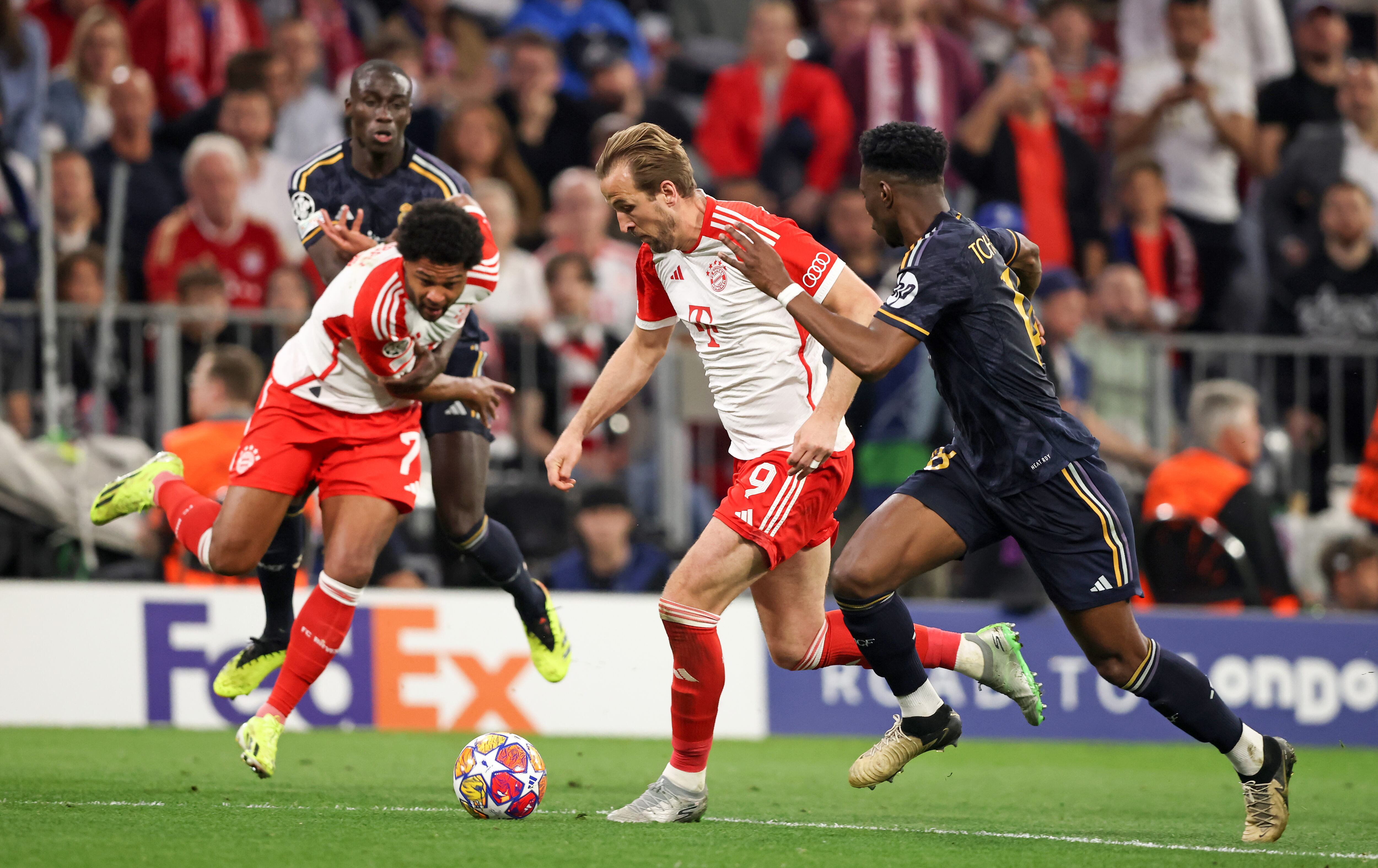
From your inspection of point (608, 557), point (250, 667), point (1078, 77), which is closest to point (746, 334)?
→ point (250, 667)

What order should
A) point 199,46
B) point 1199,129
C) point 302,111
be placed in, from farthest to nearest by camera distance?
point 1199,129, point 199,46, point 302,111

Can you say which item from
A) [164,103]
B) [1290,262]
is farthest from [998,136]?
[164,103]

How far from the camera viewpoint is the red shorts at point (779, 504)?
20.6ft

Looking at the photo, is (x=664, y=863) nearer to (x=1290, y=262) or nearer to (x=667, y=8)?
(x=1290, y=262)

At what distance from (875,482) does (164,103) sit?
21.0 feet

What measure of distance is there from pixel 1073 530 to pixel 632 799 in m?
2.43

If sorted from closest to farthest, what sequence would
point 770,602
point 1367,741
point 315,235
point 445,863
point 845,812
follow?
point 445,863 → point 770,602 → point 845,812 → point 315,235 → point 1367,741

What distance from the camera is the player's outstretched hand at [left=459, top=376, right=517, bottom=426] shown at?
23.9 feet

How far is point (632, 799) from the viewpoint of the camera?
746cm

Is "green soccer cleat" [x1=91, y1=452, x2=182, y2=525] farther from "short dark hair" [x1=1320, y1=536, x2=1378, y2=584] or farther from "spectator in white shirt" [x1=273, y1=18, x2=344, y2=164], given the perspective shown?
"short dark hair" [x1=1320, y1=536, x2=1378, y2=584]

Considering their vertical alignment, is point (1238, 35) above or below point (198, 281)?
above

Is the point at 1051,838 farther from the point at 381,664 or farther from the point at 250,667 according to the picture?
the point at 381,664

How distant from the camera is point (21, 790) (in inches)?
271

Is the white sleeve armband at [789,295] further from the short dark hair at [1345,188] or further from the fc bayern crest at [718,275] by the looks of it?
the short dark hair at [1345,188]
